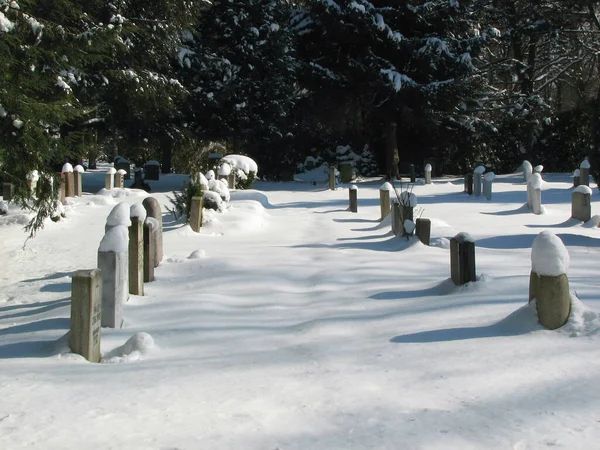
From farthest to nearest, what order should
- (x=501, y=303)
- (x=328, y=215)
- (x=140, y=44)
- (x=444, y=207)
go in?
(x=140, y=44) → (x=444, y=207) → (x=328, y=215) → (x=501, y=303)

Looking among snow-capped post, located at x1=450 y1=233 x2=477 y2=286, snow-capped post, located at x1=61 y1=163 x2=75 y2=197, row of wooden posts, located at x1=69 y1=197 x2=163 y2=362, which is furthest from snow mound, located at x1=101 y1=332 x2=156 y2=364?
snow-capped post, located at x1=61 y1=163 x2=75 y2=197

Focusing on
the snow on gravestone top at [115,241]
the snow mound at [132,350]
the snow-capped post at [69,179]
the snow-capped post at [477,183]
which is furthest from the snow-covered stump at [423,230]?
the snow-capped post at [477,183]

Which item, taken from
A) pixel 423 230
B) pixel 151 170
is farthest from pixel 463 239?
pixel 151 170

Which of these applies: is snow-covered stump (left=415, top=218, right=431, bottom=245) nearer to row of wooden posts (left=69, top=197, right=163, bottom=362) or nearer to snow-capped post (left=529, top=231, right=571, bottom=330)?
row of wooden posts (left=69, top=197, right=163, bottom=362)

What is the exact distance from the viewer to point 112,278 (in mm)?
5969

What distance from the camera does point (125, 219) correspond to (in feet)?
22.4

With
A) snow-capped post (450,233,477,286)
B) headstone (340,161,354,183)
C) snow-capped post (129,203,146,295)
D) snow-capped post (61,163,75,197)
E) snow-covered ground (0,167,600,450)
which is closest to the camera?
snow-covered ground (0,167,600,450)

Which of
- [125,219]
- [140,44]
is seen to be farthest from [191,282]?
[140,44]

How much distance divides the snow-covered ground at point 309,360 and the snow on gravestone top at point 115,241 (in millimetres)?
716

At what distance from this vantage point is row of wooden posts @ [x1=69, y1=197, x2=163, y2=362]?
493 cm

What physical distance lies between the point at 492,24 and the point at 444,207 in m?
19.4

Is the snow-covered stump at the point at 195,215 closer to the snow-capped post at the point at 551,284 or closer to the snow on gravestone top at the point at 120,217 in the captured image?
the snow on gravestone top at the point at 120,217

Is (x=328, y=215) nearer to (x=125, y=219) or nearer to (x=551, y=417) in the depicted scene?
(x=125, y=219)

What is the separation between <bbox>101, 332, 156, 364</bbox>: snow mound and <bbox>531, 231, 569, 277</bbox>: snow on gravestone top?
3082 mm
